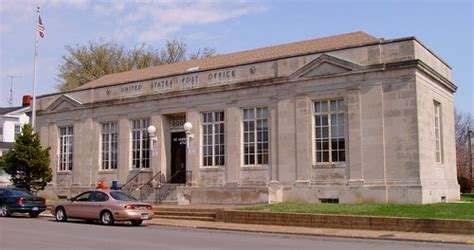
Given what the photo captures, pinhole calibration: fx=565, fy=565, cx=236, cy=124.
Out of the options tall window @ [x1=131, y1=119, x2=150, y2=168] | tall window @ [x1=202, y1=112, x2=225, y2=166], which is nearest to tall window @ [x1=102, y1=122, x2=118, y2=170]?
tall window @ [x1=131, y1=119, x2=150, y2=168]

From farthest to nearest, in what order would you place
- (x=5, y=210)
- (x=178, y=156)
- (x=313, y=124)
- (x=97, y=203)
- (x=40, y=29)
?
1. (x=40, y=29)
2. (x=178, y=156)
3. (x=313, y=124)
4. (x=5, y=210)
5. (x=97, y=203)

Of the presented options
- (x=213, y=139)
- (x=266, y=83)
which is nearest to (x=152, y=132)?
(x=213, y=139)

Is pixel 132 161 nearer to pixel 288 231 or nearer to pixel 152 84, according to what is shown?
pixel 152 84

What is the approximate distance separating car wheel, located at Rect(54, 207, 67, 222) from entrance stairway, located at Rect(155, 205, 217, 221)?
402 cm

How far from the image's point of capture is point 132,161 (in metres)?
32.1

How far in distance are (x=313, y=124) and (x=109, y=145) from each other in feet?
44.6

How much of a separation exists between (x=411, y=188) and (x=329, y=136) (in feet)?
14.3

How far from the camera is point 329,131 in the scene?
83.0 feet

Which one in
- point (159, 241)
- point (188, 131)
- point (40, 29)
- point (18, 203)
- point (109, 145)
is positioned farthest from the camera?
point (40, 29)

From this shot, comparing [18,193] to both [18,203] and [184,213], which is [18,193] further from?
[184,213]

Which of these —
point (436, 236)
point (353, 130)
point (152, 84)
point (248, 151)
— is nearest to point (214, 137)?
point (248, 151)

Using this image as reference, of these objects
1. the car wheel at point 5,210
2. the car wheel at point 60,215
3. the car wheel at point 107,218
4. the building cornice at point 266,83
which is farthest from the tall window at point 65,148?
the car wheel at point 107,218

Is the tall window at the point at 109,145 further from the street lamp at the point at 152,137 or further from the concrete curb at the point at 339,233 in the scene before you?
the concrete curb at the point at 339,233

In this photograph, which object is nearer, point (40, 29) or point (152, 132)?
point (152, 132)
